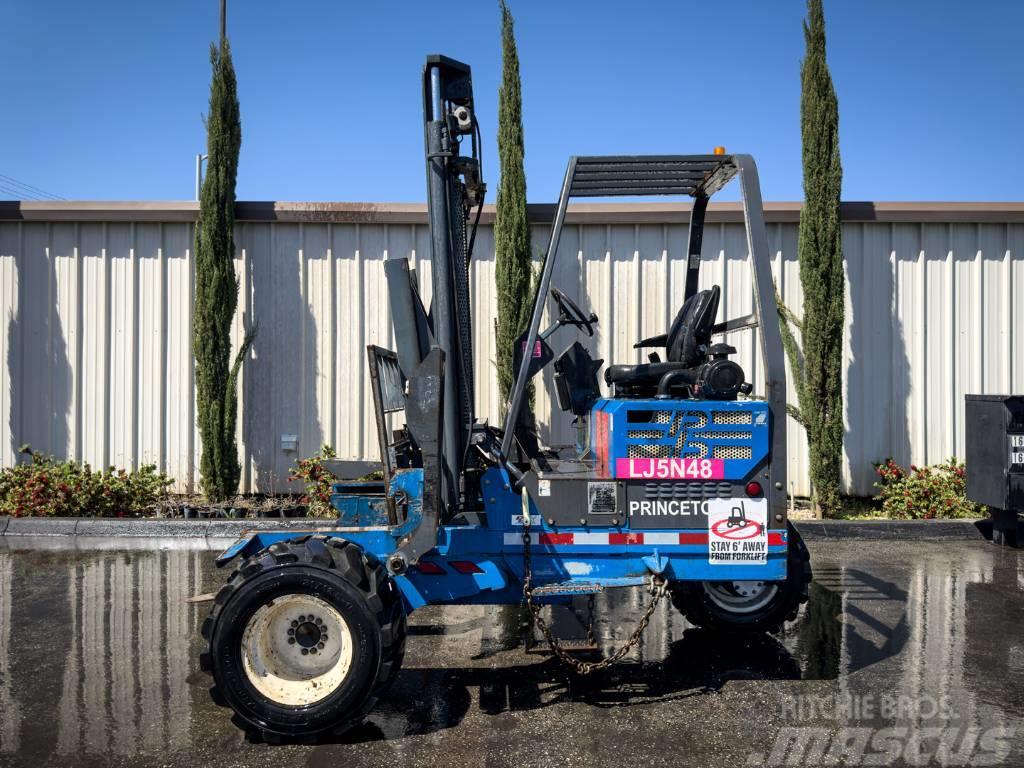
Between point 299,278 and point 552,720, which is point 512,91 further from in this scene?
point 552,720

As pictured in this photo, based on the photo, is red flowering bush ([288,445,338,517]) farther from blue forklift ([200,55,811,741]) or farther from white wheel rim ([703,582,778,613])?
white wheel rim ([703,582,778,613])

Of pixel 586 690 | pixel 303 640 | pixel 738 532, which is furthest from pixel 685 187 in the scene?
pixel 303 640

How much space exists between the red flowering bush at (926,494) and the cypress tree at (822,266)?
32.2 inches

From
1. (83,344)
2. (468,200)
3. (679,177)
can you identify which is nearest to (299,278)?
(83,344)

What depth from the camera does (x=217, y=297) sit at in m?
9.87

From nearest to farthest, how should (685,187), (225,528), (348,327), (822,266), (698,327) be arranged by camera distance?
1. (698,327)
2. (685,187)
3. (225,528)
4. (822,266)
5. (348,327)

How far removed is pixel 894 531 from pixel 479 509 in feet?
20.3

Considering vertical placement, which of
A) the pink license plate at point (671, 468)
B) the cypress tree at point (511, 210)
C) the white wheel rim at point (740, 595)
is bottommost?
the white wheel rim at point (740, 595)

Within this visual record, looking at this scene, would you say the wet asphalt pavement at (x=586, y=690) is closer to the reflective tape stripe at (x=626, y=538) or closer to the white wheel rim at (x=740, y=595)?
the white wheel rim at (x=740, y=595)

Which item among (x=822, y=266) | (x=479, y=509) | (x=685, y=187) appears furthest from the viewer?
(x=822, y=266)

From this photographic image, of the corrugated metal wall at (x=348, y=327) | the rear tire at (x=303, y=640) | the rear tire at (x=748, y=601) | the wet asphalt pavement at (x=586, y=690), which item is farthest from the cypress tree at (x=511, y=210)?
the rear tire at (x=303, y=640)

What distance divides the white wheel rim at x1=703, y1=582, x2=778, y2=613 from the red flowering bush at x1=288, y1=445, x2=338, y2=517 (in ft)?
16.3

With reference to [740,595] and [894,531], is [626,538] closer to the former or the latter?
[740,595]

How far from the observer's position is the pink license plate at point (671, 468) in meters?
4.67
